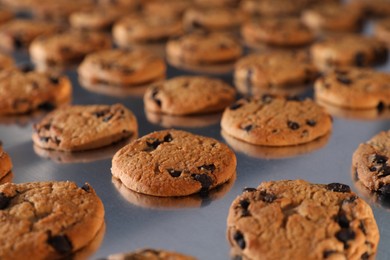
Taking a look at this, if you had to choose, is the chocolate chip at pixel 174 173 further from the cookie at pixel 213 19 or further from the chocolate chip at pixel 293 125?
the cookie at pixel 213 19

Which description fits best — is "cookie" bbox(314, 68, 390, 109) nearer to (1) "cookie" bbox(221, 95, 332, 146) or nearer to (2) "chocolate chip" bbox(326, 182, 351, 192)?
(1) "cookie" bbox(221, 95, 332, 146)

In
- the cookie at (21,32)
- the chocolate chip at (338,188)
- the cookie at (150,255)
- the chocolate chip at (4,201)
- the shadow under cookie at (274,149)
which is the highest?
the cookie at (21,32)

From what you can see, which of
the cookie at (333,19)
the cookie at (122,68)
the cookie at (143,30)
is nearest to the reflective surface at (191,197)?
the cookie at (122,68)

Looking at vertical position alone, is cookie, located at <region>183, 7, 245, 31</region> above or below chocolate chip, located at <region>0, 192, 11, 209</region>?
below

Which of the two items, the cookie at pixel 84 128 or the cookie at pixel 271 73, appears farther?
the cookie at pixel 271 73

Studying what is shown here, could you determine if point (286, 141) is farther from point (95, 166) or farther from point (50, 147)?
point (50, 147)

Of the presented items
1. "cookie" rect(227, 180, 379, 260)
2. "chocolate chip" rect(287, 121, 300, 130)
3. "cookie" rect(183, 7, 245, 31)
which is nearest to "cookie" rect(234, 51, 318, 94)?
"chocolate chip" rect(287, 121, 300, 130)

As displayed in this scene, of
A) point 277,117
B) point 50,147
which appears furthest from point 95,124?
point 277,117
